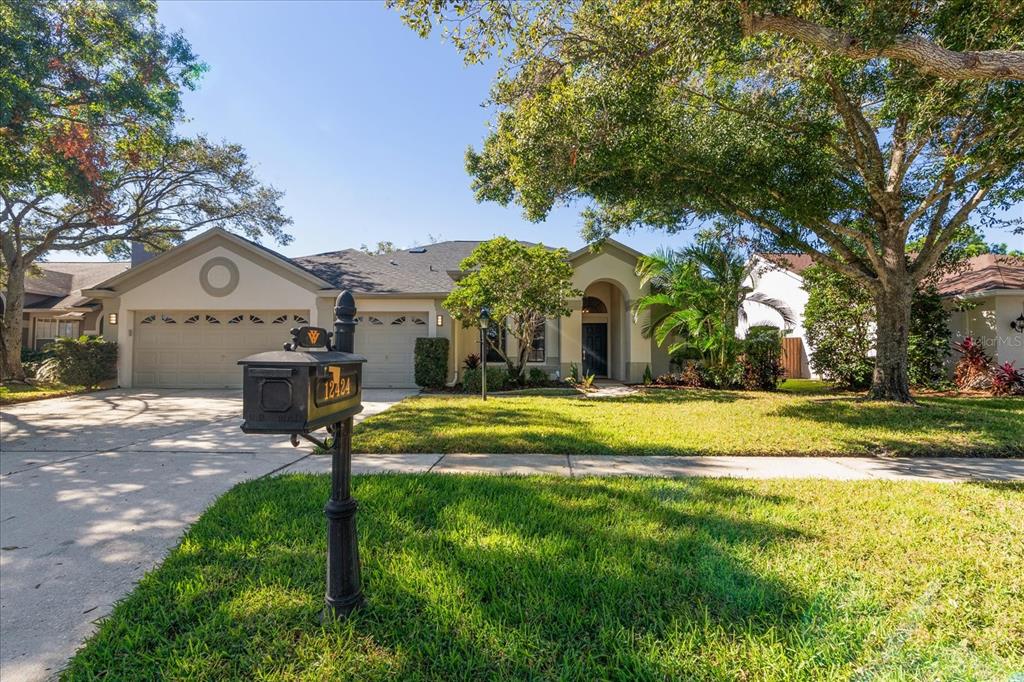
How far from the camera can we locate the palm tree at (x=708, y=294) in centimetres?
1228

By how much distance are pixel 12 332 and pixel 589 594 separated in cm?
1956

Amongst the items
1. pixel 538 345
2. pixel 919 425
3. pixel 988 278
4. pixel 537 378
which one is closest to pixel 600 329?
pixel 538 345

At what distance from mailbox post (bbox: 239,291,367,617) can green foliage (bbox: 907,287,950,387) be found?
14.8m

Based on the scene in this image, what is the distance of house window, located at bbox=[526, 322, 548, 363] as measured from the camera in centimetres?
1456

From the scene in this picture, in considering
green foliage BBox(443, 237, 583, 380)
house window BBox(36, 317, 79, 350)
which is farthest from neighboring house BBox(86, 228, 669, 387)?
house window BBox(36, 317, 79, 350)

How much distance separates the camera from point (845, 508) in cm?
367

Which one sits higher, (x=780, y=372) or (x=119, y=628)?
(x=780, y=372)

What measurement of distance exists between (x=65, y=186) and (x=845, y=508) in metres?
15.0

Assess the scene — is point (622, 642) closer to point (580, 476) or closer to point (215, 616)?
point (215, 616)

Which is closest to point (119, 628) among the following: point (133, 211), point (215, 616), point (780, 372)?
point (215, 616)

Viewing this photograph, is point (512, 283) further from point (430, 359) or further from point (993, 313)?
point (993, 313)

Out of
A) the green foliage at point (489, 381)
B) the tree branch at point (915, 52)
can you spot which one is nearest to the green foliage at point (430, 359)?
the green foliage at point (489, 381)

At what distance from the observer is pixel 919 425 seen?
6.81 metres

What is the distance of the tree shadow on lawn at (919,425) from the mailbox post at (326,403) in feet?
20.4
